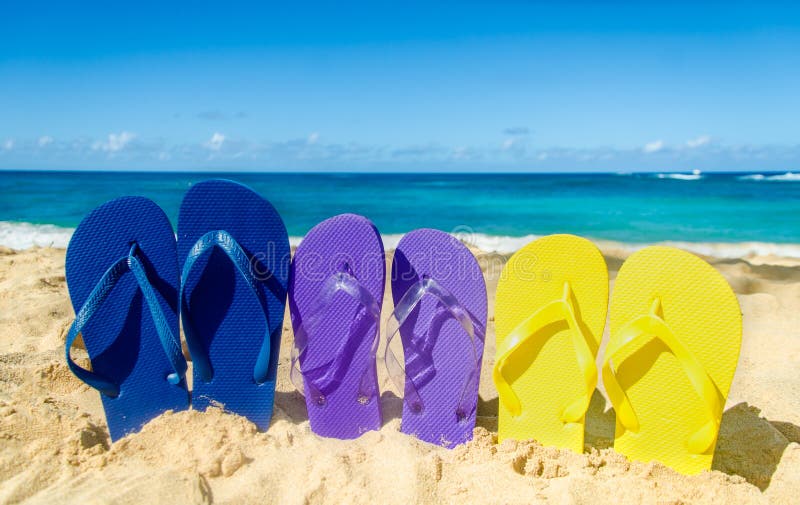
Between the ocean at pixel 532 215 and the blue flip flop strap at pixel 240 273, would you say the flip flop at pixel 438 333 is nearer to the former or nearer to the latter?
the blue flip flop strap at pixel 240 273

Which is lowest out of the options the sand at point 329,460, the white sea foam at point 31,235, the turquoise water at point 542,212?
the white sea foam at point 31,235

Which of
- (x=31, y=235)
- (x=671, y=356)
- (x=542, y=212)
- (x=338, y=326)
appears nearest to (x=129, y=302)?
(x=338, y=326)

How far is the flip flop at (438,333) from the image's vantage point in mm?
1836

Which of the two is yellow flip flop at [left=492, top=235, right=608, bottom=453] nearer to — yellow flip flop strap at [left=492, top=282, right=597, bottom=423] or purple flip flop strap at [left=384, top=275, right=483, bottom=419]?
yellow flip flop strap at [left=492, top=282, right=597, bottom=423]

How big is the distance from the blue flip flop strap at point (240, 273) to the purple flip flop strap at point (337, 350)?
0.36 ft

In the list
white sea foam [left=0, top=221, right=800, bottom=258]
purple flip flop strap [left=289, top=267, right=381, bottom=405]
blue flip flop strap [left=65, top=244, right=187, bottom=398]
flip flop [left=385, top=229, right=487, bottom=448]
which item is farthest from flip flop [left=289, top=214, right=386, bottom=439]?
white sea foam [left=0, top=221, right=800, bottom=258]

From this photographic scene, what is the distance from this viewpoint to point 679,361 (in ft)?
5.33

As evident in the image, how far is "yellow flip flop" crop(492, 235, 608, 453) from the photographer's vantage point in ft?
5.73

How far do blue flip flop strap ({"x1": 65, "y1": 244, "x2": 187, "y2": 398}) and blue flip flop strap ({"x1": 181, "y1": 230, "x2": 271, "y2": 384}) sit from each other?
54mm

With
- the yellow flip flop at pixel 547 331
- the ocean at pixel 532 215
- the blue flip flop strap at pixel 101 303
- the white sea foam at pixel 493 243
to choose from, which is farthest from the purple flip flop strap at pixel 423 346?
the ocean at pixel 532 215

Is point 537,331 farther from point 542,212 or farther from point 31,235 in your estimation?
point 542,212

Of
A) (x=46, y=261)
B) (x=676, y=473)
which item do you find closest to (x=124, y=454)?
(x=676, y=473)

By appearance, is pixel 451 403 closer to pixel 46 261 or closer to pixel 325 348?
pixel 325 348

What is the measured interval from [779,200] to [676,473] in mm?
17489
